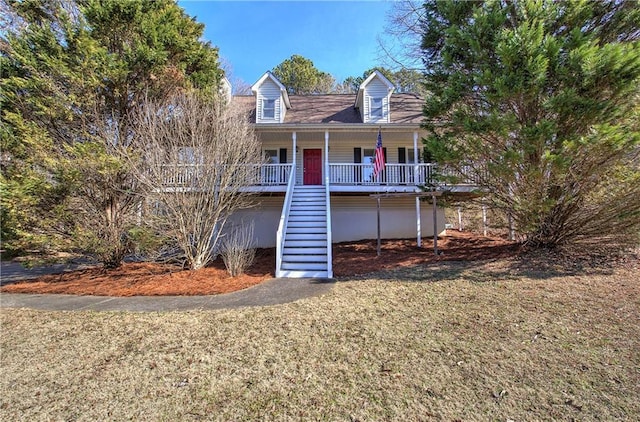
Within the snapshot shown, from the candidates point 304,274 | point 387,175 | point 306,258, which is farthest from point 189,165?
point 387,175

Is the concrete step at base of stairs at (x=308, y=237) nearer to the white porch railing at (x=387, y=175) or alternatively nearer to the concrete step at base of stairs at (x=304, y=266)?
the concrete step at base of stairs at (x=304, y=266)

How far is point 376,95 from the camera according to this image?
14.1m

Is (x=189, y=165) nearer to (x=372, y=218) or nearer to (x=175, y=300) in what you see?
(x=175, y=300)

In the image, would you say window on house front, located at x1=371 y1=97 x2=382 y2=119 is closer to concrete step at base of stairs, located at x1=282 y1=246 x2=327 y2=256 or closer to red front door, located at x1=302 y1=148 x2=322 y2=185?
red front door, located at x1=302 y1=148 x2=322 y2=185

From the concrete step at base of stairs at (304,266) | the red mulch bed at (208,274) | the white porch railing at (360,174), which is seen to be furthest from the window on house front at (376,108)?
the concrete step at base of stairs at (304,266)

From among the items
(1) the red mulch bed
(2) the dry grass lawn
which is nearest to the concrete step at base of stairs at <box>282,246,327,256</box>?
(1) the red mulch bed

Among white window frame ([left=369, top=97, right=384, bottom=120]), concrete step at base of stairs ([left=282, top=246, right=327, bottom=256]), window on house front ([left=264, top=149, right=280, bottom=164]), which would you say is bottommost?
concrete step at base of stairs ([left=282, top=246, right=327, bottom=256])

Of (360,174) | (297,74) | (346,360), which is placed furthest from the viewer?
(297,74)

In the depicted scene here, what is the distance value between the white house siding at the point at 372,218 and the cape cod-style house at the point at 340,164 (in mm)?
46

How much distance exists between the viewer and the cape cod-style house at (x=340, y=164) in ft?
40.2

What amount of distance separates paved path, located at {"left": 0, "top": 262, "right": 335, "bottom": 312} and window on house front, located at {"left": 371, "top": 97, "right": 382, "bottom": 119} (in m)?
9.42

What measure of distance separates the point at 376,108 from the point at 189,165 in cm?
939

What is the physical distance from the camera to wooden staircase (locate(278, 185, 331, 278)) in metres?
8.56

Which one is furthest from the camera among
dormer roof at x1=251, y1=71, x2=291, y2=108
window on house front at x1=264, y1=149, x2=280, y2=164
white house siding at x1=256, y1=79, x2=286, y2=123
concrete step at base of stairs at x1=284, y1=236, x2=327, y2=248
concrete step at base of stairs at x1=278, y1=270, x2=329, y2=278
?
window on house front at x1=264, y1=149, x2=280, y2=164
